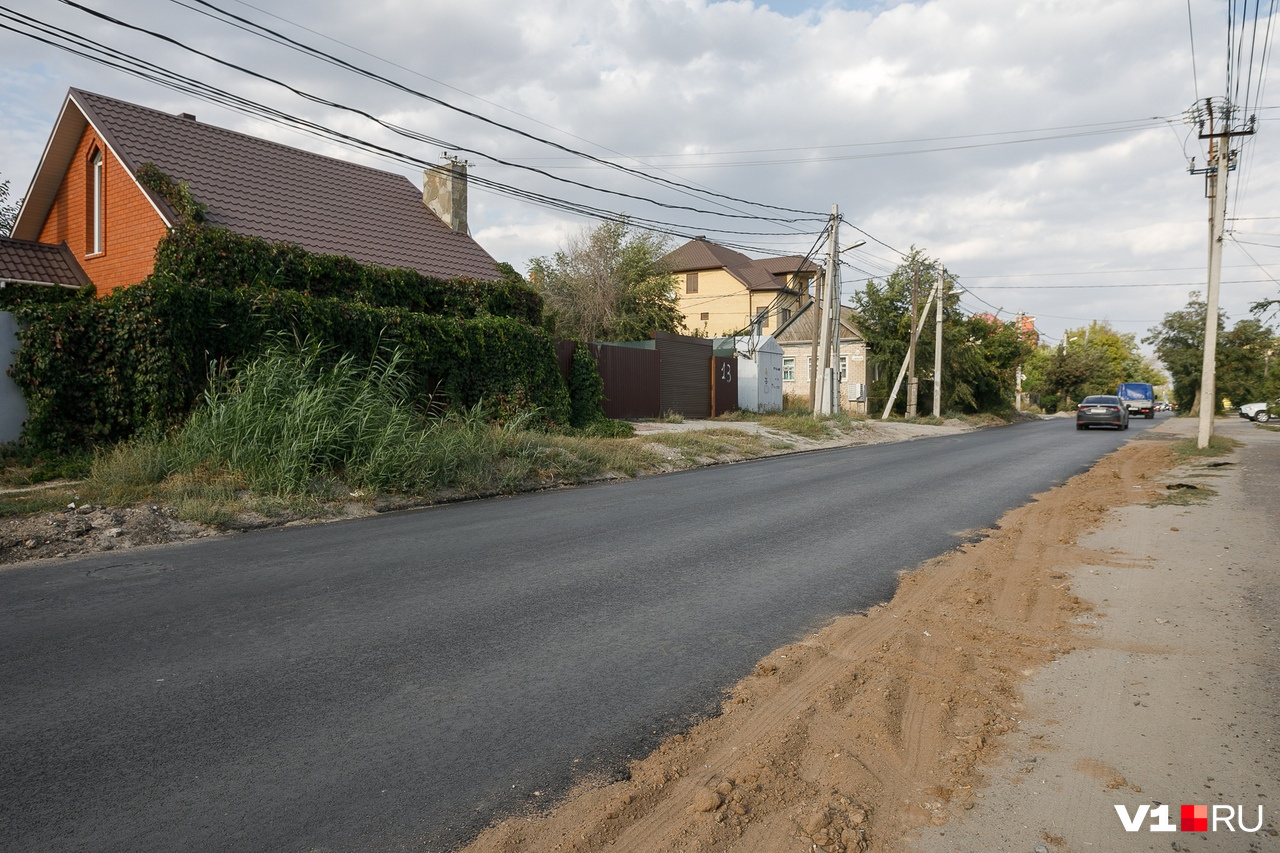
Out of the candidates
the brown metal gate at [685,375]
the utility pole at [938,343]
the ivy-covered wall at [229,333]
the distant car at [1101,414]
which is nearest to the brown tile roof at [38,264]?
the ivy-covered wall at [229,333]

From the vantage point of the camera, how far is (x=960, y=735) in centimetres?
345

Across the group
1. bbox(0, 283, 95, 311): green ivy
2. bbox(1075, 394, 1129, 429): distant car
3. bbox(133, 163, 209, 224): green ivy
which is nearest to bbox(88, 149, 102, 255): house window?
bbox(0, 283, 95, 311): green ivy

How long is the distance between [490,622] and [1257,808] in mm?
3887

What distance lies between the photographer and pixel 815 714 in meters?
3.67

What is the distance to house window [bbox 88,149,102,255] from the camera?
17.9 metres

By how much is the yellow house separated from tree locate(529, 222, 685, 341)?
14599mm

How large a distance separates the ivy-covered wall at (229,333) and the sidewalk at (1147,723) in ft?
39.6

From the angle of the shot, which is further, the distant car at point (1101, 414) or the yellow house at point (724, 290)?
the yellow house at point (724, 290)

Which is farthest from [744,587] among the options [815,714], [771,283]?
[771,283]

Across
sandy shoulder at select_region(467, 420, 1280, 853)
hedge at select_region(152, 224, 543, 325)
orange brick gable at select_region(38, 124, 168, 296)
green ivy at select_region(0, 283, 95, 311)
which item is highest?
orange brick gable at select_region(38, 124, 168, 296)

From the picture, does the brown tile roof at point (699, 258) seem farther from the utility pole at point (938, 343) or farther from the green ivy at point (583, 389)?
the green ivy at point (583, 389)

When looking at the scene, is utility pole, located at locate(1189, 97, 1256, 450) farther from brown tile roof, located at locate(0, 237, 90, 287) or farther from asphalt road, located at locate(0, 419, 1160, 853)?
brown tile roof, located at locate(0, 237, 90, 287)

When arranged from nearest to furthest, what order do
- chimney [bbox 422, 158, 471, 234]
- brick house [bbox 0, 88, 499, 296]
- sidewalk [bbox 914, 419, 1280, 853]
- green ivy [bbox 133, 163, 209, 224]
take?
sidewalk [bbox 914, 419, 1280, 853], green ivy [bbox 133, 163, 209, 224], brick house [bbox 0, 88, 499, 296], chimney [bbox 422, 158, 471, 234]

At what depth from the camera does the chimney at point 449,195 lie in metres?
23.0
